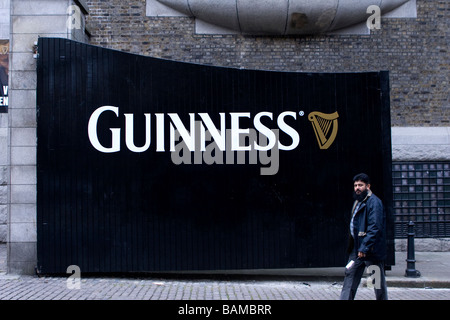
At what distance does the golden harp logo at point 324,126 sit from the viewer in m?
8.38

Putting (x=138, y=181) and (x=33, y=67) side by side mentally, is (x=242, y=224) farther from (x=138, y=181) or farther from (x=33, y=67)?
(x=33, y=67)

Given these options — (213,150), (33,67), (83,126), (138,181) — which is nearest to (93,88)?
(83,126)

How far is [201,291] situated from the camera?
747cm

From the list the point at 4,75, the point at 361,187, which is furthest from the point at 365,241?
the point at 4,75

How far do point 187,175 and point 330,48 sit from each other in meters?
6.06

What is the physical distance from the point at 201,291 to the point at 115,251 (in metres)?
1.83

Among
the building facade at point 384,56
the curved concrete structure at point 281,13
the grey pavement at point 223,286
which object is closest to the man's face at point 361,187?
the grey pavement at point 223,286

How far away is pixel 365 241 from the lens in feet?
19.1

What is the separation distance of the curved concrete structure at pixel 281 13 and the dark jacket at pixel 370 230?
272 inches

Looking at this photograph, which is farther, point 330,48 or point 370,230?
point 330,48

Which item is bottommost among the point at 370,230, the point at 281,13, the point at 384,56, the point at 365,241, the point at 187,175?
the point at 365,241

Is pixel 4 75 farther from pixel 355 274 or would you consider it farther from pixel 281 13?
pixel 355 274
